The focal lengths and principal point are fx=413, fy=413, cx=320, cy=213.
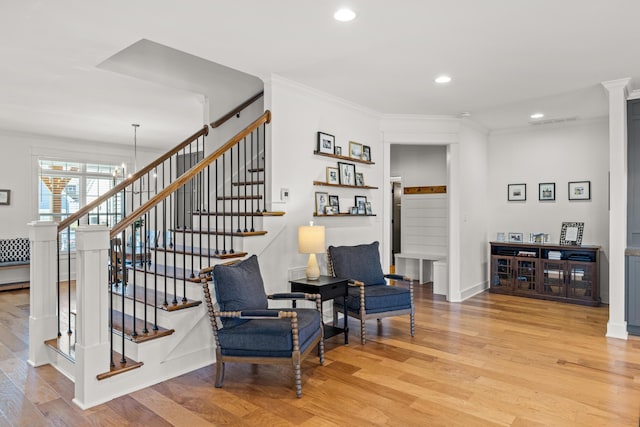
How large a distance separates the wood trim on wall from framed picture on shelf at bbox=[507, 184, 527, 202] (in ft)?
3.40

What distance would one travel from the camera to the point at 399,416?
261 centimetres

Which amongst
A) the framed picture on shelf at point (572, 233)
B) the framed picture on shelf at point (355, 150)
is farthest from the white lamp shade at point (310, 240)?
the framed picture on shelf at point (572, 233)

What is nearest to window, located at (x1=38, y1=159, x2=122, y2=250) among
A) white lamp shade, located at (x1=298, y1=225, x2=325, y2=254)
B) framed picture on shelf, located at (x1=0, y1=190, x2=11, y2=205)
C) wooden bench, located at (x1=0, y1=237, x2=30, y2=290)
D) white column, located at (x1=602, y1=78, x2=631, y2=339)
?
framed picture on shelf, located at (x1=0, y1=190, x2=11, y2=205)

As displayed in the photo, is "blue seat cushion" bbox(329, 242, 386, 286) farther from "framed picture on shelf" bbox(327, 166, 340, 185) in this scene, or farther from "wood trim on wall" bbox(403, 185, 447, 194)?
"wood trim on wall" bbox(403, 185, 447, 194)

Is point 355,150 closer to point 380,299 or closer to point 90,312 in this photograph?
point 380,299

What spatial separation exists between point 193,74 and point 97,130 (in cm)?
362

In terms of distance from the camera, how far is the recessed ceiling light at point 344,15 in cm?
279

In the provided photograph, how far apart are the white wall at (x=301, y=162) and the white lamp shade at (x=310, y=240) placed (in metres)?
0.29

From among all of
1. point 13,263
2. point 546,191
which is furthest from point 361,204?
point 13,263

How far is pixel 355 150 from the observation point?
206 inches

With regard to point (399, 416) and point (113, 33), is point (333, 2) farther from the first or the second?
point (399, 416)

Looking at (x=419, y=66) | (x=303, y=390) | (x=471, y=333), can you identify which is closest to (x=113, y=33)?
(x=419, y=66)

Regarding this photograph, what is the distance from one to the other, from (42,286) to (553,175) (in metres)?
6.77

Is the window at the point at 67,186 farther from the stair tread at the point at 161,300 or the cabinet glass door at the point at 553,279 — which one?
the cabinet glass door at the point at 553,279
